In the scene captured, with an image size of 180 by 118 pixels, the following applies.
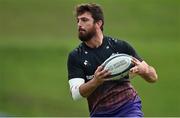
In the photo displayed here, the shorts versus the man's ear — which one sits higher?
the man's ear

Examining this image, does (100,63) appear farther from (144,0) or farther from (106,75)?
(144,0)

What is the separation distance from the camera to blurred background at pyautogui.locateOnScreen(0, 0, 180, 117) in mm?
28125

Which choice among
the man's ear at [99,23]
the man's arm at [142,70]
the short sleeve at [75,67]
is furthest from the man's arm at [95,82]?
the man's ear at [99,23]

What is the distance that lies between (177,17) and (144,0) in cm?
306

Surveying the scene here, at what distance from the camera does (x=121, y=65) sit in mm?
12008

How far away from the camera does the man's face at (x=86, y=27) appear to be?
481 inches

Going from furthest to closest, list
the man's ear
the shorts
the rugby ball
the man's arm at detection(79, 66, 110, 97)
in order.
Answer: the man's ear
the shorts
the rugby ball
the man's arm at detection(79, 66, 110, 97)

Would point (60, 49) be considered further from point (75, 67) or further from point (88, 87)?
point (88, 87)

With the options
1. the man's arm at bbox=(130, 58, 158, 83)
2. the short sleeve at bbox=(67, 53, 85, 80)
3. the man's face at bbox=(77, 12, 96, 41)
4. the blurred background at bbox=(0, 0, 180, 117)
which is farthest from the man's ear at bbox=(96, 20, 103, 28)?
the blurred background at bbox=(0, 0, 180, 117)

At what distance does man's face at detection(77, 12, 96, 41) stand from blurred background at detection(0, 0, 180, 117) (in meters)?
9.54

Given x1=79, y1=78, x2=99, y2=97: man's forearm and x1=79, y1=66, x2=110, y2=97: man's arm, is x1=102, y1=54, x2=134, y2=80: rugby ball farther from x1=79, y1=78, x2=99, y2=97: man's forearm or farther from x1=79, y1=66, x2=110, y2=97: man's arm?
x1=79, y1=78, x2=99, y2=97: man's forearm

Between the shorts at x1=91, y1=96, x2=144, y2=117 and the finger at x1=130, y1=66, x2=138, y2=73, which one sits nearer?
the finger at x1=130, y1=66, x2=138, y2=73

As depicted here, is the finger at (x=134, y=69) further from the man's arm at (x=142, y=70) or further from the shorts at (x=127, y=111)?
the shorts at (x=127, y=111)

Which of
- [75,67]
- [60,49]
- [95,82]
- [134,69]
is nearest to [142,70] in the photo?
[134,69]
